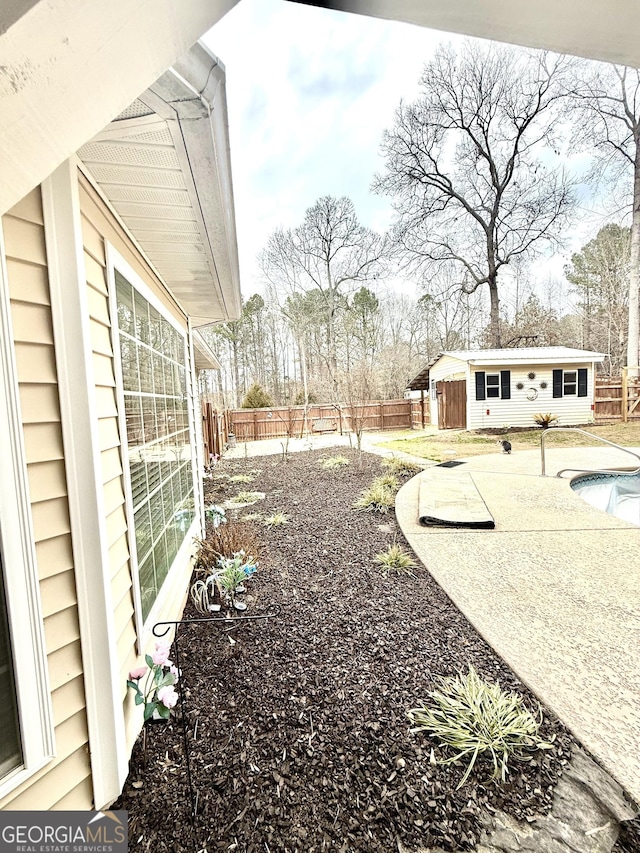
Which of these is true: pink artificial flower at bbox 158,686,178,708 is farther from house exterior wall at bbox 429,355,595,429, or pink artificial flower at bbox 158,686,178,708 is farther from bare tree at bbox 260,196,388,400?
bare tree at bbox 260,196,388,400

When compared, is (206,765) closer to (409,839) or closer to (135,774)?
(135,774)

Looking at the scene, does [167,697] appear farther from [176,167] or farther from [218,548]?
[176,167]

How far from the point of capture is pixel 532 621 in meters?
2.75

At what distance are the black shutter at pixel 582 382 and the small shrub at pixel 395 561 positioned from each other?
13.4 metres

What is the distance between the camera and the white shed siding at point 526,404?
14.4 meters

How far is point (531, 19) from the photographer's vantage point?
2.48 ft

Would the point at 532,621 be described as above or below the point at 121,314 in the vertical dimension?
below

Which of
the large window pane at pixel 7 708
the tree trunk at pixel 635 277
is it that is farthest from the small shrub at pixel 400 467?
the tree trunk at pixel 635 277

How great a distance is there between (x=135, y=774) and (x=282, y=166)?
2634 cm

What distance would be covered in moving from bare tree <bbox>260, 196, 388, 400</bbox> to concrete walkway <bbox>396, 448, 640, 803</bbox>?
1732 centimetres

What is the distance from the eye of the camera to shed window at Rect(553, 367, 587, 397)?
14.5 meters

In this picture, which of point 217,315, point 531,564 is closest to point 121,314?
point 217,315

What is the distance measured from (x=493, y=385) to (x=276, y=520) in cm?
1141

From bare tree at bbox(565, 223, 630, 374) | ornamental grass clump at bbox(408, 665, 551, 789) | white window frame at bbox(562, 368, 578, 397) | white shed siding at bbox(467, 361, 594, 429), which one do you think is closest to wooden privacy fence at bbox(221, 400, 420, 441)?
white shed siding at bbox(467, 361, 594, 429)
